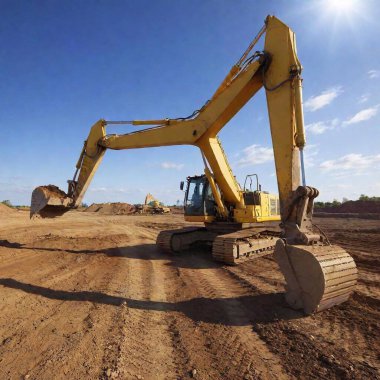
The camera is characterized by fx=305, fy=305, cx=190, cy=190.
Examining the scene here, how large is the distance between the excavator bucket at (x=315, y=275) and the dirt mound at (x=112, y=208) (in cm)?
4217

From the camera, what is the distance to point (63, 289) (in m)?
6.30

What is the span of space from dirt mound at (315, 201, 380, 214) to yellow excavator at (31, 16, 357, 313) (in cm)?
3118

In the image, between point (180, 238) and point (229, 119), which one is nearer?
point (229, 119)

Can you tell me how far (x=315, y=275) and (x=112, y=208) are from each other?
46203 mm

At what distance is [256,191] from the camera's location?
1081cm

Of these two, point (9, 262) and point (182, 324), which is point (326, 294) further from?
point (9, 262)

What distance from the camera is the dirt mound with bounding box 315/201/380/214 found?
3718 centimetres

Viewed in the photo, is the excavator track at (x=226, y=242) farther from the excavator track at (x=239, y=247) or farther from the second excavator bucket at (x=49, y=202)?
the second excavator bucket at (x=49, y=202)

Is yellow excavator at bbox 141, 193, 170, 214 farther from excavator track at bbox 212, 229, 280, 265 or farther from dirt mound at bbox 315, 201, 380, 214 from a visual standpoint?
excavator track at bbox 212, 229, 280, 265

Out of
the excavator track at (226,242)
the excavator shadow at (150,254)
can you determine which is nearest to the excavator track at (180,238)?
the excavator track at (226,242)

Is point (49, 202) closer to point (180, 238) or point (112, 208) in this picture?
point (180, 238)

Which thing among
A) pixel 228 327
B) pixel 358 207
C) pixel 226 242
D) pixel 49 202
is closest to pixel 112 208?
pixel 358 207

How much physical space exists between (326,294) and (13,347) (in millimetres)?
4370

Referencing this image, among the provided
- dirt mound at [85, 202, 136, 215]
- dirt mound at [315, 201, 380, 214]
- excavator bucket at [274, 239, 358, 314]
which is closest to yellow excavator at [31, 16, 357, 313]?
excavator bucket at [274, 239, 358, 314]
